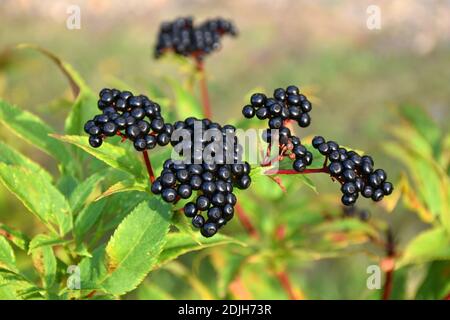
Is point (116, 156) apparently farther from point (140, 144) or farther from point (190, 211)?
point (190, 211)

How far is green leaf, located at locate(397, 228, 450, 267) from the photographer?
2.03 m

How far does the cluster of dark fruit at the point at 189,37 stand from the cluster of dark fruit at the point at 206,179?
1.17m

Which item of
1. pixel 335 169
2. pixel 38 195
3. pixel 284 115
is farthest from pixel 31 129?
pixel 335 169

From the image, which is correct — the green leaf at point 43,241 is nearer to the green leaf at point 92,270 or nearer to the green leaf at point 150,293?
the green leaf at point 92,270

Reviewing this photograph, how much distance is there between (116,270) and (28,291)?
0.79 feet

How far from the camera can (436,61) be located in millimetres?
6172

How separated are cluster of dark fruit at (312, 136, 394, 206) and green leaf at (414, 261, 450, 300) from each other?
0.75 m

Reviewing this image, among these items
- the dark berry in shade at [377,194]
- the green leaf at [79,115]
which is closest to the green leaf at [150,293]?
the green leaf at [79,115]

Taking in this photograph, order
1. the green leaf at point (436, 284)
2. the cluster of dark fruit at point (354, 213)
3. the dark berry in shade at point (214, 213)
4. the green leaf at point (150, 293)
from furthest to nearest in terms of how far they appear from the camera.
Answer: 1. the cluster of dark fruit at point (354, 213)
2. the green leaf at point (150, 293)
3. the green leaf at point (436, 284)
4. the dark berry in shade at point (214, 213)

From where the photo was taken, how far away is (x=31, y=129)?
179 centimetres

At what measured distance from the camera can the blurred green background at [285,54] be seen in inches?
223

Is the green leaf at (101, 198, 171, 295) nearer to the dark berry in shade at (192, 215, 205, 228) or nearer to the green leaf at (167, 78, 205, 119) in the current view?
the dark berry in shade at (192, 215, 205, 228)

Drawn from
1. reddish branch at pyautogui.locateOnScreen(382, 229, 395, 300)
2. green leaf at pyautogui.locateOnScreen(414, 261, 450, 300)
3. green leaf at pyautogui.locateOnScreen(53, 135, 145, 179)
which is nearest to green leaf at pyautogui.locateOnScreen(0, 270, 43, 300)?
green leaf at pyautogui.locateOnScreen(53, 135, 145, 179)

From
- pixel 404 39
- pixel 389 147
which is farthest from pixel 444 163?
pixel 404 39
